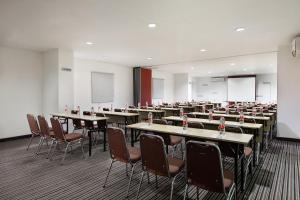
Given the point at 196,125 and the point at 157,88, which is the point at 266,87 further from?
the point at 196,125

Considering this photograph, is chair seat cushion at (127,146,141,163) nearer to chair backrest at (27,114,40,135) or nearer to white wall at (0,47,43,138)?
chair backrest at (27,114,40,135)

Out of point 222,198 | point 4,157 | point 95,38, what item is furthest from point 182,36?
point 4,157

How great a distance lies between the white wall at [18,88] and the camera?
6.48m

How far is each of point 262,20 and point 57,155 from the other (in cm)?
557

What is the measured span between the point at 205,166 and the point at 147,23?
334 cm

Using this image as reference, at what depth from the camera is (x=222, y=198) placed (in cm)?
292

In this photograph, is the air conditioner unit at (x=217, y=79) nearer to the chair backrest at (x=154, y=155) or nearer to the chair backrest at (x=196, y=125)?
the chair backrest at (x=196, y=125)

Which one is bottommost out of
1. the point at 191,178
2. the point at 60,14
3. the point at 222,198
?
the point at 222,198

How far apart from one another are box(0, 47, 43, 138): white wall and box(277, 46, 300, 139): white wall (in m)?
8.33

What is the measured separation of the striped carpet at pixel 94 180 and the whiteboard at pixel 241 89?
1196cm

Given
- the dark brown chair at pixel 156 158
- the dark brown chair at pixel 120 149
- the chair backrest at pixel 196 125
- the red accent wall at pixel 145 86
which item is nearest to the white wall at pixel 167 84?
the red accent wall at pixel 145 86

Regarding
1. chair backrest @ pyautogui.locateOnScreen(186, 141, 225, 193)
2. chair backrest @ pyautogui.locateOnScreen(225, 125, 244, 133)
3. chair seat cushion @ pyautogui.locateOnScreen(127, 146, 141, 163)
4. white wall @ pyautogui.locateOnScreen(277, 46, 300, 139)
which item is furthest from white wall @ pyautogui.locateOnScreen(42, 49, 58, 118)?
white wall @ pyautogui.locateOnScreen(277, 46, 300, 139)

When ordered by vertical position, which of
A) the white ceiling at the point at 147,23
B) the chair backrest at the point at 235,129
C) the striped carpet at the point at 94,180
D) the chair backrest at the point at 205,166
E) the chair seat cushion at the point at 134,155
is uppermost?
the white ceiling at the point at 147,23

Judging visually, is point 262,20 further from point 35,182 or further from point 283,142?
point 35,182
